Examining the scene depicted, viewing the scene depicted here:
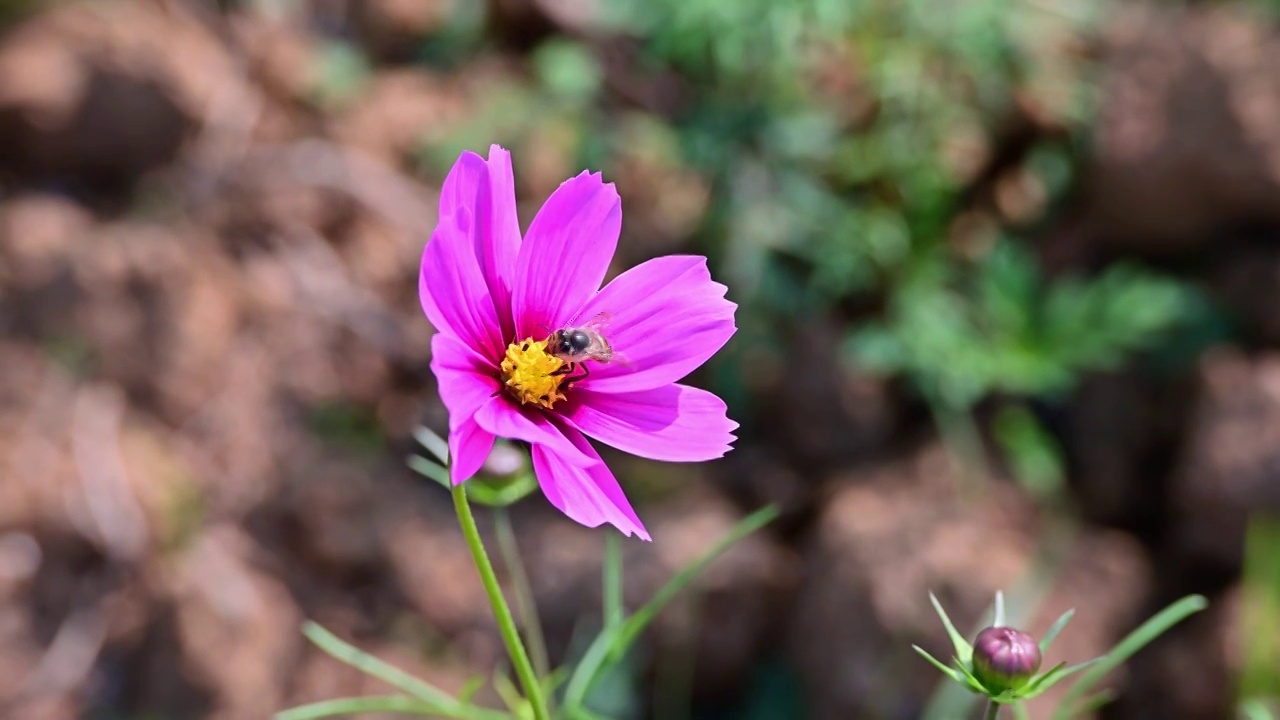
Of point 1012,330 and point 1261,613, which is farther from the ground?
point 1012,330

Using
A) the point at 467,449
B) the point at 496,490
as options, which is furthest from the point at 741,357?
the point at 467,449

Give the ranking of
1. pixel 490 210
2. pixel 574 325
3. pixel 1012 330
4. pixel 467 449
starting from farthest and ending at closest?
pixel 1012 330
pixel 574 325
pixel 490 210
pixel 467 449

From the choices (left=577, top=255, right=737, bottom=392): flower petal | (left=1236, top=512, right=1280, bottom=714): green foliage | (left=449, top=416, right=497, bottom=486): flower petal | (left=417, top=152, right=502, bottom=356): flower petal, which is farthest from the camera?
(left=1236, top=512, right=1280, bottom=714): green foliage

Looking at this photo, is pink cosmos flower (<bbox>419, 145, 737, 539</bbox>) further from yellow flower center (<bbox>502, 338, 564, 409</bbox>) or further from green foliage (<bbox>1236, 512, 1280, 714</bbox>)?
green foliage (<bbox>1236, 512, 1280, 714</bbox>)

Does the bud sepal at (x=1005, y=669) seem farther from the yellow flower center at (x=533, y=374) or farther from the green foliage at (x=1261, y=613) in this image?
the green foliage at (x=1261, y=613)

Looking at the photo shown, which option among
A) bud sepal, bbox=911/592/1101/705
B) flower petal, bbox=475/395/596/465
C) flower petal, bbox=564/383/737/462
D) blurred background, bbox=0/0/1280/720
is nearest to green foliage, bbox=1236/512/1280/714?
blurred background, bbox=0/0/1280/720

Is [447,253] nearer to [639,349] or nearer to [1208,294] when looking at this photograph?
Result: [639,349]

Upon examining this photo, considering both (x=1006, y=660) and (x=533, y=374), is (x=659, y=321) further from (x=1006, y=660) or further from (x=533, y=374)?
(x=1006, y=660)
